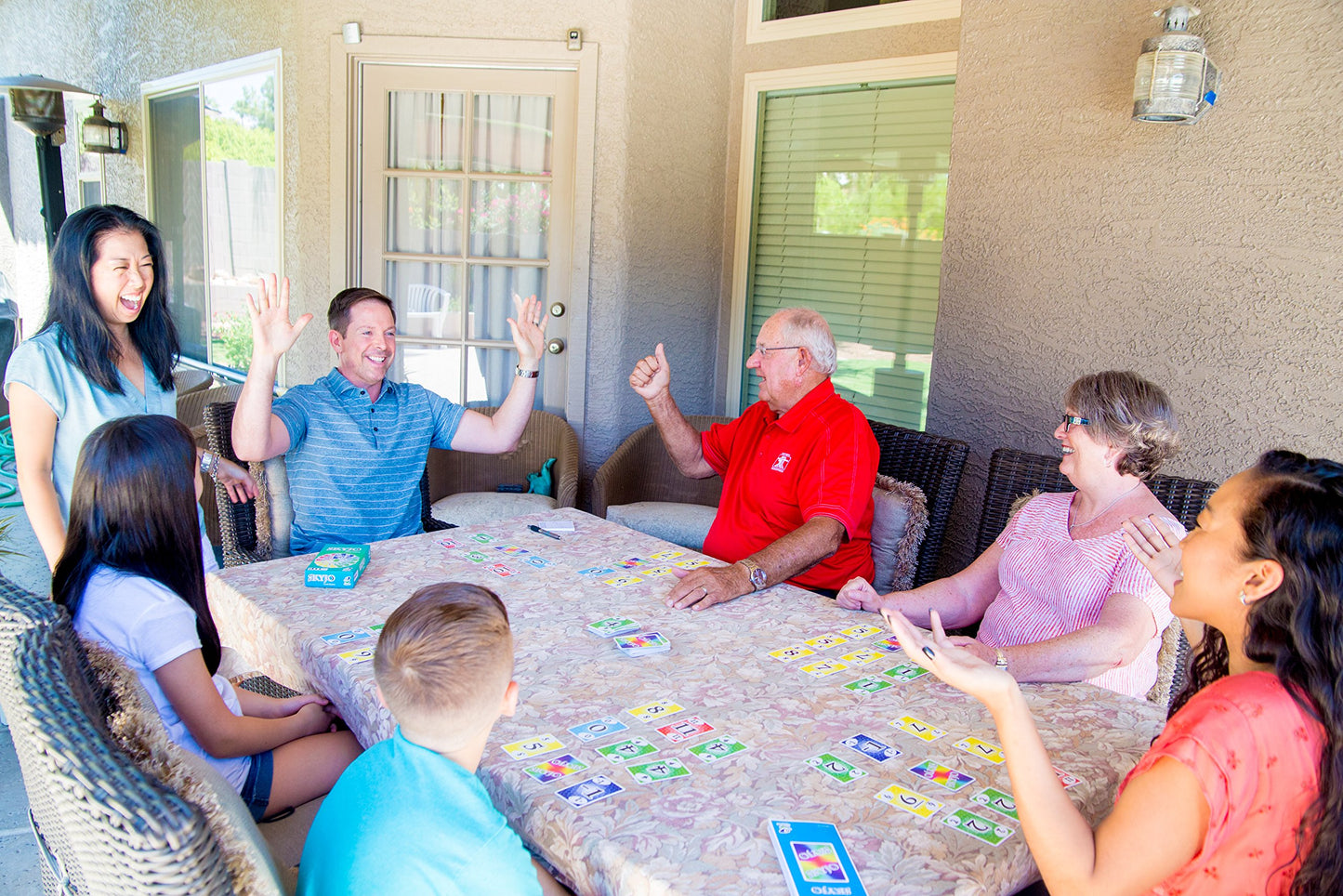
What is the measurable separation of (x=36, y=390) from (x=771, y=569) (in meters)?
1.83

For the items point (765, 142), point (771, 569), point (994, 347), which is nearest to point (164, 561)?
point (771, 569)

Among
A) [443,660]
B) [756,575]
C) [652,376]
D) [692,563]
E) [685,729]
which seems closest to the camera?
[443,660]

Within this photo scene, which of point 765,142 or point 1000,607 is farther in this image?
point 765,142

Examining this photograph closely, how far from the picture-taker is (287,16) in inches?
198

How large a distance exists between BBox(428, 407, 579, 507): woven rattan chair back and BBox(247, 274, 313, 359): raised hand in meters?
2.08

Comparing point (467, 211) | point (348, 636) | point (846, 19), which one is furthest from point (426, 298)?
point (348, 636)

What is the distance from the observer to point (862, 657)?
6.38 feet

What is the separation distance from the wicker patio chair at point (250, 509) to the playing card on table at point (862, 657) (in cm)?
187

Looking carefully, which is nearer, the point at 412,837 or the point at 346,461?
the point at 412,837

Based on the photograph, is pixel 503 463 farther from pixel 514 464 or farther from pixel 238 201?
pixel 238 201

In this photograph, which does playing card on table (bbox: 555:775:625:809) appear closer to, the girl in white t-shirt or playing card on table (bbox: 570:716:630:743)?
playing card on table (bbox: 570:716:630:743)

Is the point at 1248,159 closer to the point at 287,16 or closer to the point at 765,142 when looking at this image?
the point at 765,142

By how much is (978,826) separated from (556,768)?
1.97ft

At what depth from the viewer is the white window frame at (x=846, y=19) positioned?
4293 mm
